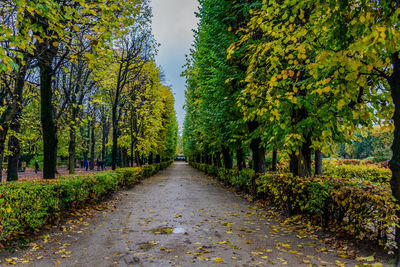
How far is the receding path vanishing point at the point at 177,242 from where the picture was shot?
4.44 m

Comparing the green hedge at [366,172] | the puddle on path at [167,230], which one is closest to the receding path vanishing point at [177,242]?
the puddle on path at [167,230]

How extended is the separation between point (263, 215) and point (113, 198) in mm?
Result: 7178

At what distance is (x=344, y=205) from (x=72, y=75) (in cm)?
1692

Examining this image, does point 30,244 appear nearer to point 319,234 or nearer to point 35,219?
point 35,219

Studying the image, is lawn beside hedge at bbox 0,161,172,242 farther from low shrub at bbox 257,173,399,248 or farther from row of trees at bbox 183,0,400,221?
low shrub at bbox 257,173,399,248

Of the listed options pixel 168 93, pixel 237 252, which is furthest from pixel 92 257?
pixel 168 93

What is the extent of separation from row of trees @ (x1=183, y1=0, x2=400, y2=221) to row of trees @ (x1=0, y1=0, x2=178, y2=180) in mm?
3909

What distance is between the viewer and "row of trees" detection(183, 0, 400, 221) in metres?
4.04

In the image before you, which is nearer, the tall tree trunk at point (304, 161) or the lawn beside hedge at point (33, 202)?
the lawn beside hedge at point (33, 202)

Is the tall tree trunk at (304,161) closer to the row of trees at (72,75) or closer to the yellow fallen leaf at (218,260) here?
the yellow fallen leaf at (218,260)

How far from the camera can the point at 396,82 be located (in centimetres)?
456

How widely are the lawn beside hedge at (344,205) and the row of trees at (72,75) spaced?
6.34 metres

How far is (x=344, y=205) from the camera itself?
5273mm

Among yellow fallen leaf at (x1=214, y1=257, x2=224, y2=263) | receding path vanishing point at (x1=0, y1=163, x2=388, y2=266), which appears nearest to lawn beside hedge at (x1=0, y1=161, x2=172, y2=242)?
receding path vanishing point at (x1=0, y1=163, x2=388, y2=266)
